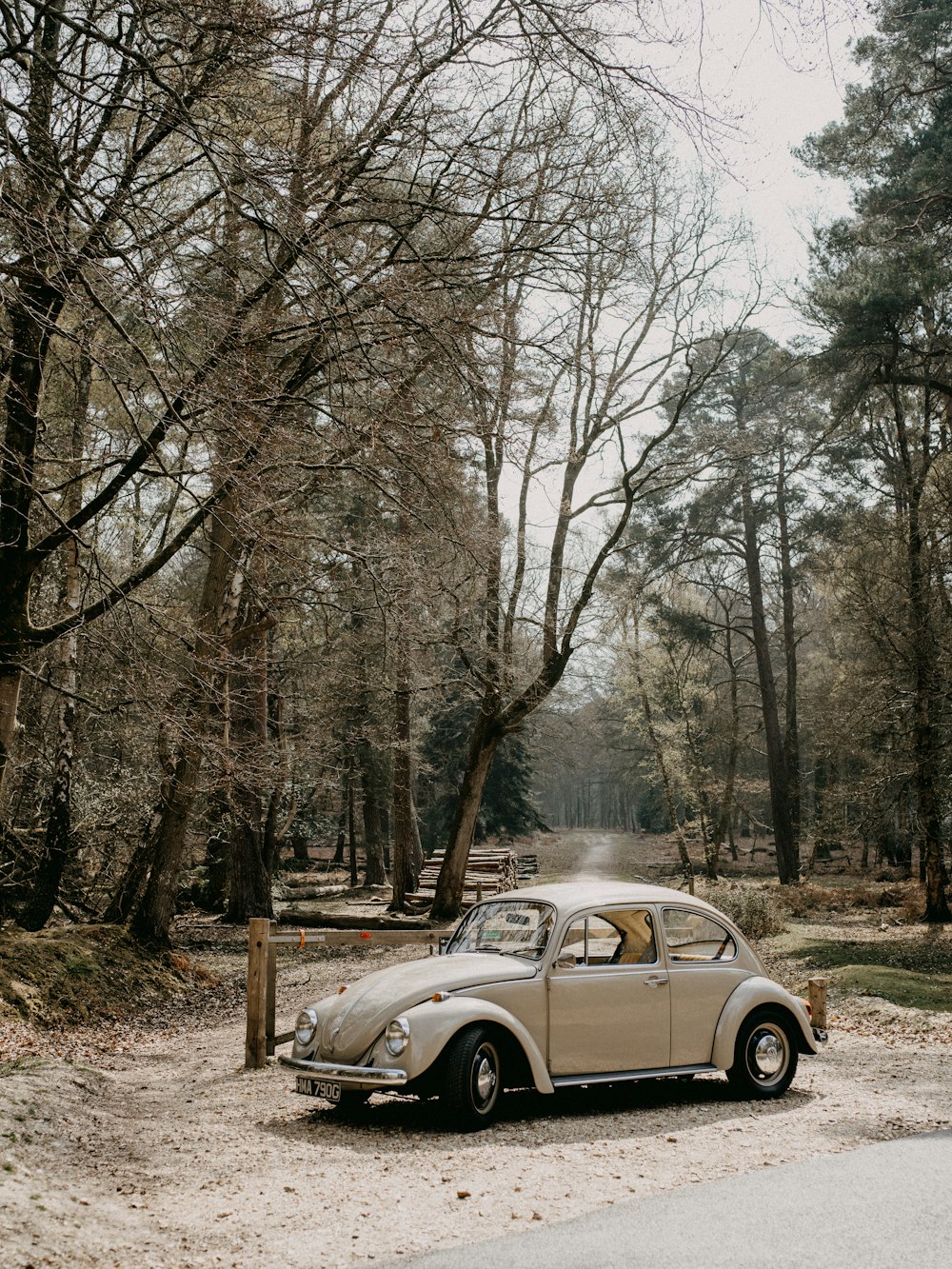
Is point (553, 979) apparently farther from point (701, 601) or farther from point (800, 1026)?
point (701, 601)

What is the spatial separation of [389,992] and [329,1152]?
1196 mm

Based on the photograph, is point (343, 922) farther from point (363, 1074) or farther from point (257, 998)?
point (363, 1074)

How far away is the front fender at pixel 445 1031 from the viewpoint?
22.9 feet

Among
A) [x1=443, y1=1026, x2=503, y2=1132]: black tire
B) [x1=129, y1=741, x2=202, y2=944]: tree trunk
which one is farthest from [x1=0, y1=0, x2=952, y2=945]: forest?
[x1=443, y1=1026, x2=503, y2=1132]: black tire

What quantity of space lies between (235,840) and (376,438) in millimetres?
15359

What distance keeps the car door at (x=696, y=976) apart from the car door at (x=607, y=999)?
112 millimetres

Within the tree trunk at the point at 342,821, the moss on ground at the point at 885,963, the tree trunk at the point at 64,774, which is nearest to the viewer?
the tree trunk at the point at 64,774

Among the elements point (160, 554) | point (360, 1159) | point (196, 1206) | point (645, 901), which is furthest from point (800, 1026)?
point (160, 554)

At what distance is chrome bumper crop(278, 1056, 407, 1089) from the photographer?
6.89m

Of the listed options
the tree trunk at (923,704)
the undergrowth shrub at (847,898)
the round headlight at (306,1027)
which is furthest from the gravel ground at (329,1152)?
the undergrowth shrub at (847,898)

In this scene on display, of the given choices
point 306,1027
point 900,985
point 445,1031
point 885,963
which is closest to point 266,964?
point 306,1027

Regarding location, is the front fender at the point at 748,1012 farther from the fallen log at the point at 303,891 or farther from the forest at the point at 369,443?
the fallen log at the point at 303,891

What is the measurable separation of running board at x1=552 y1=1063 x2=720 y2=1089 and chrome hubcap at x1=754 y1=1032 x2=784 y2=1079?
1.35 feet

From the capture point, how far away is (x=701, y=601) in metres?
54.6
